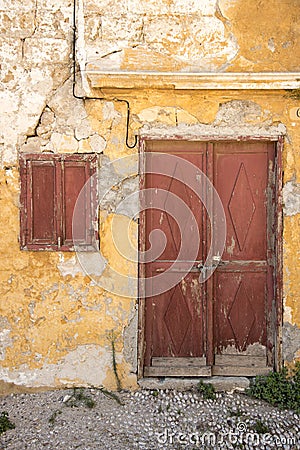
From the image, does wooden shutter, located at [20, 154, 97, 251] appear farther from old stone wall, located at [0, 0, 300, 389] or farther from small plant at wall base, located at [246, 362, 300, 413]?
small plant at wall base, located at [246, 362, 300, 413]

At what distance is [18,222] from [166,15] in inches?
92.7

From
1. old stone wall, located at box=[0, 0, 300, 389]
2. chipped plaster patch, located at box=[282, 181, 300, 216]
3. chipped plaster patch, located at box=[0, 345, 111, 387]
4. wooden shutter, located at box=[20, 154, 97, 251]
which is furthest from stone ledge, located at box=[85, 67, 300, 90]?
chipped plaster patch, located at box=[0, 345, 111, 387]

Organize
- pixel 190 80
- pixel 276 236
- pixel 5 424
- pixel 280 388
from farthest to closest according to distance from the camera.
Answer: pixel 276 236, pixel 280 388, pixel 190 80, pixel 5 424

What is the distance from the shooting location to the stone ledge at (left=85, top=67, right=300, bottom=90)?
4.43m

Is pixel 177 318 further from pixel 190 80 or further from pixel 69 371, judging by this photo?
pixel 190 80

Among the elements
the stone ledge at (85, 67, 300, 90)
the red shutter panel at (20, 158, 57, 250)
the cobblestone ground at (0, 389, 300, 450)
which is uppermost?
the stone ledge at (85, 67, 300, 90)

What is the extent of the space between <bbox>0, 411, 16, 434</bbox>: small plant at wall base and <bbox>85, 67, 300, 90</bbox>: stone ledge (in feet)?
9.92

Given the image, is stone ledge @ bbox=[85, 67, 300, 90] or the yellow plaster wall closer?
stone ledge @ bbox=[85, 67, 300, 90]

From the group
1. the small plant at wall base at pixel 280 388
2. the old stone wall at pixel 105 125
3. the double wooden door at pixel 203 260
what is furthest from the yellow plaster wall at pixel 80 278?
the small plant at wall base at pixel 280 388

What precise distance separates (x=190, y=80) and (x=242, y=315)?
231cm

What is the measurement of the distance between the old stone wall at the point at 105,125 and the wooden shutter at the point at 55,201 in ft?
0.29

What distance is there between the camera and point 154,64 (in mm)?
4559

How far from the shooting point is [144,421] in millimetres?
4344

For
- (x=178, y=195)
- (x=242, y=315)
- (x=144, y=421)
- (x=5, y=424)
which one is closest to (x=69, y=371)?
(x=5, y=424)
